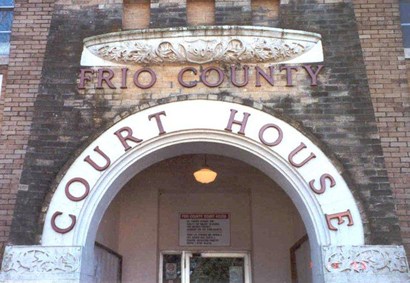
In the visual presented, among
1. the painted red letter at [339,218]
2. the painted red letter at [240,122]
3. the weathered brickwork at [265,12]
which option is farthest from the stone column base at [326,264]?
the weathered brickwork at [265,12]

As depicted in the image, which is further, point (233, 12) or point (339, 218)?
point (233, 12)

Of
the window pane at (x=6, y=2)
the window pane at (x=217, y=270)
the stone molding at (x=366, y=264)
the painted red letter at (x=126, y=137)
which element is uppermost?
the window pane at (x=6, y=2)

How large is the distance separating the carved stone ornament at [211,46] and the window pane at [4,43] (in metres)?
2.03

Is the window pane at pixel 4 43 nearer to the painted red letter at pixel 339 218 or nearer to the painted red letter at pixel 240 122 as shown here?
the painted red letter at pixel 240 122

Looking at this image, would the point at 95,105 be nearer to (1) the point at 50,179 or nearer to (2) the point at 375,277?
(1) the point at 50,179

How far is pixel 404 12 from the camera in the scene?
9.25 meters

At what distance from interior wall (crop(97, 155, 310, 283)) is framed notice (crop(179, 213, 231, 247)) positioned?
0.10 metres

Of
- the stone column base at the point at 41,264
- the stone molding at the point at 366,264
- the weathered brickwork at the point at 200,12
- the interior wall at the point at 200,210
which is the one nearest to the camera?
the stone molding at the point at 366,264

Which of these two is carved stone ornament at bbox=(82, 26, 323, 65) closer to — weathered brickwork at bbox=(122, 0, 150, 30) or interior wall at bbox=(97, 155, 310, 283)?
weathered brickwork at bbox=(122, 0, 150, 30)

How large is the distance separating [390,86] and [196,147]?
10.1ft

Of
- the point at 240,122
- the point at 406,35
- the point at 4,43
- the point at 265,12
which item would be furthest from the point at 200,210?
the point at 406,35

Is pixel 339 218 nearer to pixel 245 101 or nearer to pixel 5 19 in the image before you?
pixel 245 101

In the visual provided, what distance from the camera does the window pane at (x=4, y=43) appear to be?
908 cm

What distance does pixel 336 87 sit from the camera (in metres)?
7.86
